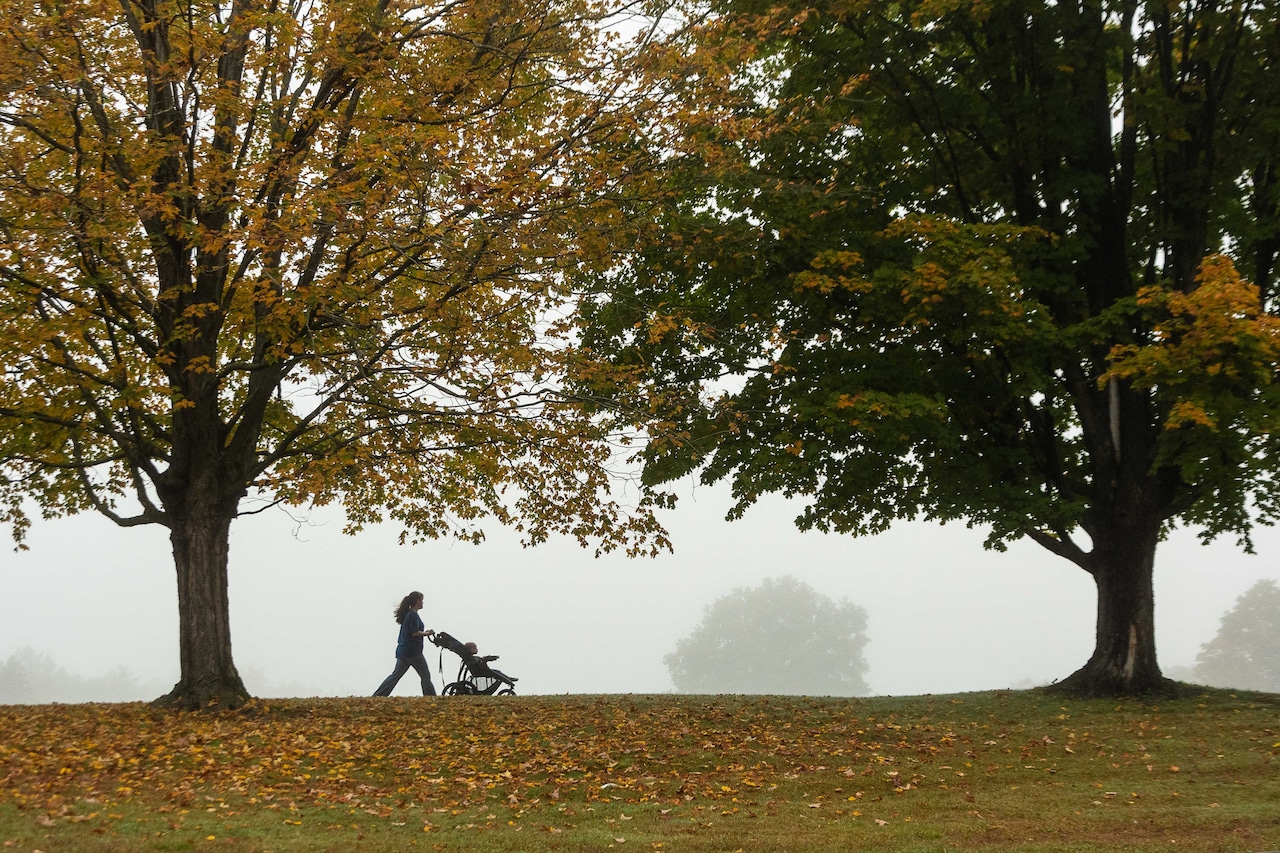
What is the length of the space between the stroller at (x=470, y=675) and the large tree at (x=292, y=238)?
139 inches

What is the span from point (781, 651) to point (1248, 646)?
4417 cm

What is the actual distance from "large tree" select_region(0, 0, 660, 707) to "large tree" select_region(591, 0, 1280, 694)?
1742 millimetres

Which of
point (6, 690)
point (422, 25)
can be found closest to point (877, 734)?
point (422, 25)

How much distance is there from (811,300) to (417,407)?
6.20 metres

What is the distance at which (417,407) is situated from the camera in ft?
47.7

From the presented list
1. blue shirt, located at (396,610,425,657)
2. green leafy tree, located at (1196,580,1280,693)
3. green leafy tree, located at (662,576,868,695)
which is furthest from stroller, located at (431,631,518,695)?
green leafy tree, located at (1196,580,1280,693)

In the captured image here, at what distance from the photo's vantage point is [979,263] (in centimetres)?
1391

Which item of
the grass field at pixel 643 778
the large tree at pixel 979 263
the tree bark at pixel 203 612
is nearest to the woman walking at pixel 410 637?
the grass field at pixel 643 778

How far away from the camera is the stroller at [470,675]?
1831 cm

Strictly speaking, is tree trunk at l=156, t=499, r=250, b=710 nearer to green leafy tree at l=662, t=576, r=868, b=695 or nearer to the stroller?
the stroller

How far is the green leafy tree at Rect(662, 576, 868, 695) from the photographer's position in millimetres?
107438

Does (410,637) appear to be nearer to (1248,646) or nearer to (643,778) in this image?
(643,778)

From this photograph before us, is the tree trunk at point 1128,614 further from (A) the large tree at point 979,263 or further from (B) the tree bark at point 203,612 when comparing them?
(B) the tree bark at point 203,612

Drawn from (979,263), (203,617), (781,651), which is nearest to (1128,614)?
(979,263)
